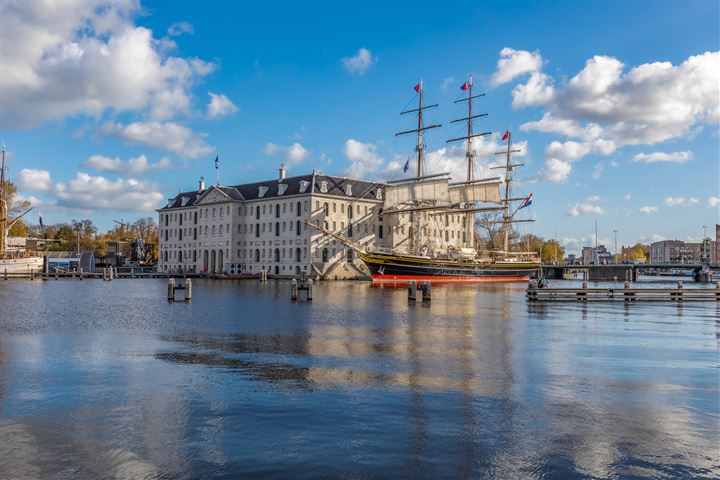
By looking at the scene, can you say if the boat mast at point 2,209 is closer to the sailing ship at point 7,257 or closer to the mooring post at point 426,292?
the sailing ship at point 7,257

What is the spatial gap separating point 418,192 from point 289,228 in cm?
2519

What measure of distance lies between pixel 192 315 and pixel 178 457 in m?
26.5

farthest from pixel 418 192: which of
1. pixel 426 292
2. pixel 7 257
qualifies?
pixel 7 257

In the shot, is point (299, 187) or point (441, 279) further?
point (299, 187)

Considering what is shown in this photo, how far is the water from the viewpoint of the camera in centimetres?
983

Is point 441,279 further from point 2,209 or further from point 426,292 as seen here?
point 2,209

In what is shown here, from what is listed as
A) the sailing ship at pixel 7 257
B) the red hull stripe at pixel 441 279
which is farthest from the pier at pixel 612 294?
the sailing ship at pixel 7 257

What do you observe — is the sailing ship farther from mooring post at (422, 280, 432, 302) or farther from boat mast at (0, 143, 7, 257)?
mooring post at (422, 280, 432, 302)

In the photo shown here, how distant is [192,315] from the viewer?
35.6 meters

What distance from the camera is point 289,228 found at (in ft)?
375

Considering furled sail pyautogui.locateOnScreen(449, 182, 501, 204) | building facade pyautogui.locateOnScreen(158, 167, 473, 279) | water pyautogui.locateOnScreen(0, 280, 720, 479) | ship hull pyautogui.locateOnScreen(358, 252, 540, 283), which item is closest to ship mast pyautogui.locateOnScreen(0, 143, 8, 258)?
building facade pyautogui.locateOnScreen(158, 167, 473, 279)

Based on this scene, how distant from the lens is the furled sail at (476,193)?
391ft

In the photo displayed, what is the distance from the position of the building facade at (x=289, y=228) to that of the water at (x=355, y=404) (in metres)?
84.3

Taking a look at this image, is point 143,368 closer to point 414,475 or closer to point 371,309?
point 414,475
